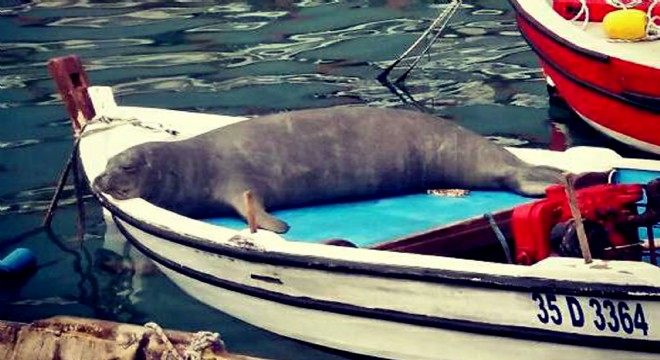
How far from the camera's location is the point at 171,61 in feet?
54.1

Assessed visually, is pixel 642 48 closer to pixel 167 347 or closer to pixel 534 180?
pixel 534 180

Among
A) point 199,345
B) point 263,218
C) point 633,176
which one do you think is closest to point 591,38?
point 633,176

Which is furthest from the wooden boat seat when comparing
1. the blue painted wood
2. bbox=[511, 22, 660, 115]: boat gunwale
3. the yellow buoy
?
the blue painted wood

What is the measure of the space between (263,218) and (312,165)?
2.15 ft

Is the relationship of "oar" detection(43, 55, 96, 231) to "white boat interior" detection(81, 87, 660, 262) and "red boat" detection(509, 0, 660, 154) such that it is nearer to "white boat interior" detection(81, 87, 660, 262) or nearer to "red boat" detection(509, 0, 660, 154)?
"white boat interior" detection(81, 87, 660, 262)

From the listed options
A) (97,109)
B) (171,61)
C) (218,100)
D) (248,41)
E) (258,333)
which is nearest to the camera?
(258,333)

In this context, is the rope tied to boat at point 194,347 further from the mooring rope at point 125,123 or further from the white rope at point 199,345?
the mooring rope at point 125,123

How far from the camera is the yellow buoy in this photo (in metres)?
11.4

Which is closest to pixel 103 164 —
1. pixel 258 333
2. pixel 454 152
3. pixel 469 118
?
pixel 258 333

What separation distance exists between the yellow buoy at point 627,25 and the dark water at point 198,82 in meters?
1.13

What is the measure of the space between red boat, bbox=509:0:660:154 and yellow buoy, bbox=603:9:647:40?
0.24 feet

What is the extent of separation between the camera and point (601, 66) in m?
10.9

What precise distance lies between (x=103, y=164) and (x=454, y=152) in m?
2.49

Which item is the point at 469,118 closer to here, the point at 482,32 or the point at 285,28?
the point at 482,32
